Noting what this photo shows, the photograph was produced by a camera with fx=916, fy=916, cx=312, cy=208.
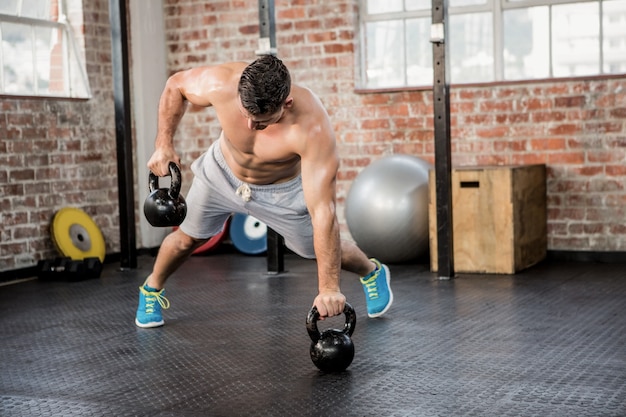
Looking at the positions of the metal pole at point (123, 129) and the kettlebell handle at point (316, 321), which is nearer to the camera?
the kettlebell handle at point (316, 321)

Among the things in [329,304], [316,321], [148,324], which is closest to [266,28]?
[148,324]

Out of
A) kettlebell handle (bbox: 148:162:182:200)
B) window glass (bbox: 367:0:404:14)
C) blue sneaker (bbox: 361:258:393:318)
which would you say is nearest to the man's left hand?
kettlebell handle (bbox: 148:162:182:200)

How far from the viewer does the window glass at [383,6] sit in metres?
6.80

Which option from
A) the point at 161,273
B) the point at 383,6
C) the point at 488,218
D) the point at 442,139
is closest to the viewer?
the point at 161,273

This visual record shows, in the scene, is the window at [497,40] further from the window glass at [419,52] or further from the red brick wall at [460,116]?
the red brick wall at [460,116]

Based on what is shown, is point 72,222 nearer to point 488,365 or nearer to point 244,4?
point 244,4

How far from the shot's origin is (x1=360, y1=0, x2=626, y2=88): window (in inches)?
244

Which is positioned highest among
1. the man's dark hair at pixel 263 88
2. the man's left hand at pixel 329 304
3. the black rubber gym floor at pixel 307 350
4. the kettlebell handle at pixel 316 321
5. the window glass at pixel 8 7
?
the window glass at pixel 8 7

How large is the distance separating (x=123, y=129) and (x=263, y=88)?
3604mm

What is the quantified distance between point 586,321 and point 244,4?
4.09 m

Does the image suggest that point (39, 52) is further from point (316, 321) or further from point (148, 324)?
point (316, 321)

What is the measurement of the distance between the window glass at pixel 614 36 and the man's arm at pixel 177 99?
136 inches

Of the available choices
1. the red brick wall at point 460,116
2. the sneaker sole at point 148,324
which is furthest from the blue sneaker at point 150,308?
the red brick wall at point 460,116

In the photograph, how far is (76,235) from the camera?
6566 mm
